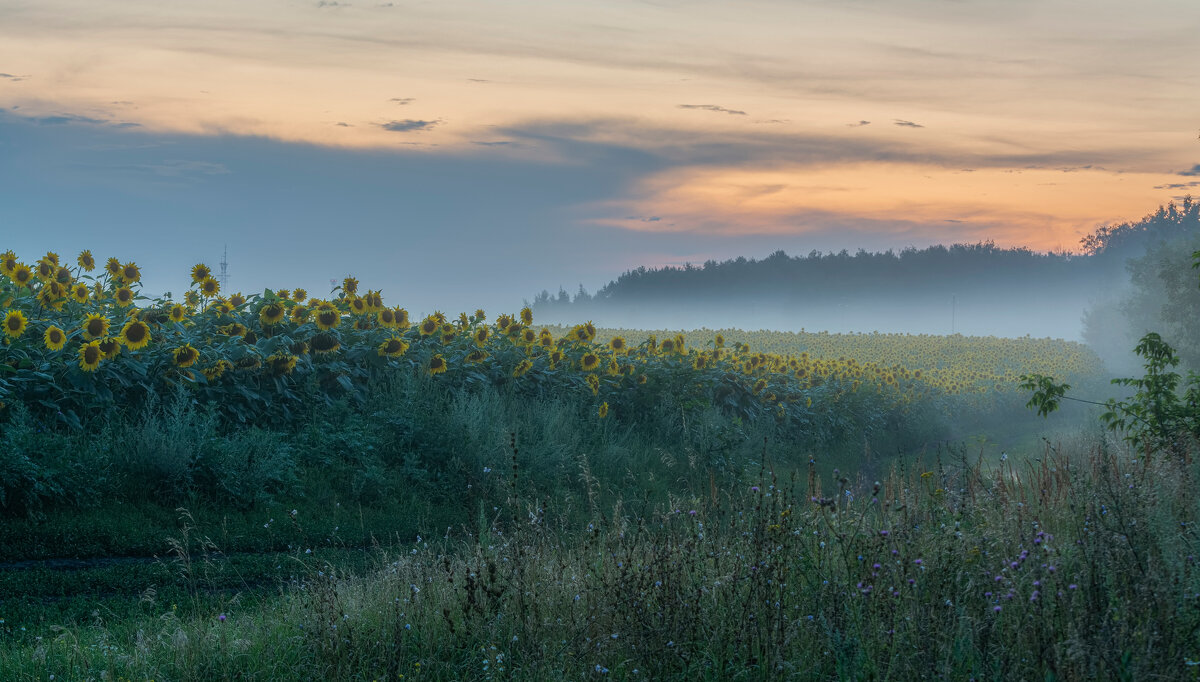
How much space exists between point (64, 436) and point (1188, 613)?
388 inches

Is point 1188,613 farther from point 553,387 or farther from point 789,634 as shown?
point 553,387

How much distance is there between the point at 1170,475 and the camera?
288 inches

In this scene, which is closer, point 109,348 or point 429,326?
point 109,348

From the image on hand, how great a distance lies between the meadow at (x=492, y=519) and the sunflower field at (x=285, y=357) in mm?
44

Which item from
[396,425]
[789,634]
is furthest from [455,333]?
[789,634]

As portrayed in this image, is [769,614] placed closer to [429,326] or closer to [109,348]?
[109,348]

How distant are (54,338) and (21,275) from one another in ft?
8.22

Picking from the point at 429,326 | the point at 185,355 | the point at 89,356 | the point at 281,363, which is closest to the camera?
the point at 89,356

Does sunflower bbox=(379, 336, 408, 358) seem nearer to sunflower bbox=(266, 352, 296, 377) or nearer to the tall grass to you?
sunflower bbox=(266, 352, 296, 377)

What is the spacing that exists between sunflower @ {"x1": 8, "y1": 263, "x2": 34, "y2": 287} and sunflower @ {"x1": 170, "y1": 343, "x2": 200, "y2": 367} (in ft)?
9.17

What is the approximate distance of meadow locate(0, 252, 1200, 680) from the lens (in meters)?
5.02

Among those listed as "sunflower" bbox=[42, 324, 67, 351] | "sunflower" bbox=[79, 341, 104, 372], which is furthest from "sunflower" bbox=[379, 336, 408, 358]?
"sunflower" bbox=[42, 324, 67, 351]

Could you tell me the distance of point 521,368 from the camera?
1360 cm

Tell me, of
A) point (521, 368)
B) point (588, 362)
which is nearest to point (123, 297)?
point (521, 368)
